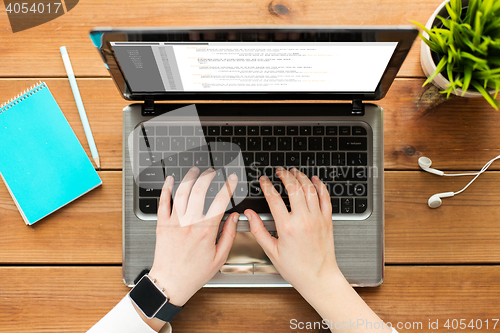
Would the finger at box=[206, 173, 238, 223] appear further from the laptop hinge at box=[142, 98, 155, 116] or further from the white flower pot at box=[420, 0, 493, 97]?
the white flower pot at box=[420, 0, 493, 97]

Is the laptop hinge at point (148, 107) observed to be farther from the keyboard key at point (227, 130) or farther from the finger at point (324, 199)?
the finger at point (324, 199)

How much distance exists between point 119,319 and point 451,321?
675 millimetres

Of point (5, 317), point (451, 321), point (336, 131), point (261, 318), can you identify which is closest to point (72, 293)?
point (5, 317)

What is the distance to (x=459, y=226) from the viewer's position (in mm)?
640

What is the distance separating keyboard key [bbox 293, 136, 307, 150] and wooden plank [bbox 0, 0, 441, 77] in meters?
0.26

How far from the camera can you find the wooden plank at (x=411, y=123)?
64 centimetres

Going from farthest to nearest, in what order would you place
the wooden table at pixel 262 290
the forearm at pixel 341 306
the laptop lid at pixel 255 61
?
1. the wooden table at pixel 262 290
2. the forearm at pixel 341 306
3. the laptop lid at pixel 255 61

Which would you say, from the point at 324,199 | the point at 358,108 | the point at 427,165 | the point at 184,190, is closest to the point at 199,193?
the point at 184,190

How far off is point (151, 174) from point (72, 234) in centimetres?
23

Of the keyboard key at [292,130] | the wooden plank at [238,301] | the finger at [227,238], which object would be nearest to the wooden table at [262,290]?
the wooden plank at [238,301]

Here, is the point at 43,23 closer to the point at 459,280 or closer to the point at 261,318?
the point at 261,318

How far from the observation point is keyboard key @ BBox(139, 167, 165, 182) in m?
0.59

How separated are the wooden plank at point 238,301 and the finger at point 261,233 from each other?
12 centimetres

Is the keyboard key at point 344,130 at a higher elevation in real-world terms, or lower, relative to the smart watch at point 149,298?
higher
